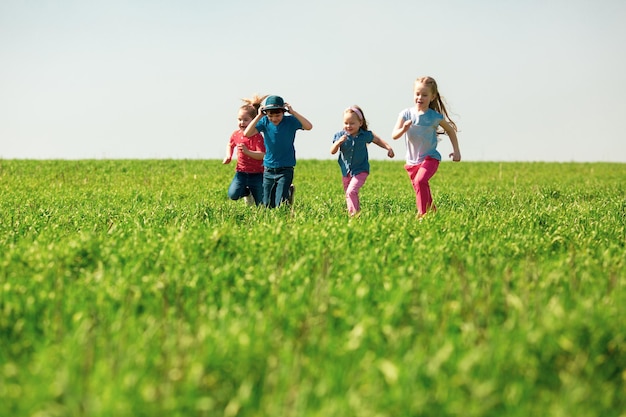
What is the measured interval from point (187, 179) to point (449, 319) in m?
18.3

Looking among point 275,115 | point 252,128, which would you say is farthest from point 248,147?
point 275,115

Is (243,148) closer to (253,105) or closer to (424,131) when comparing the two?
(253,105)

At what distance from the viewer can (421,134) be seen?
31.6 feet

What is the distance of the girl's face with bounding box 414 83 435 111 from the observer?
9.49 m

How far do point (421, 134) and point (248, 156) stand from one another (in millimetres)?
2862

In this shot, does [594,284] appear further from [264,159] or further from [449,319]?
[264,159]

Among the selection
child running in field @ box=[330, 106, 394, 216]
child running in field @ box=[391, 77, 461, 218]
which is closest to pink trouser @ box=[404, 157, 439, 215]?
child running in field @ box=[391, 77, 461, 218]

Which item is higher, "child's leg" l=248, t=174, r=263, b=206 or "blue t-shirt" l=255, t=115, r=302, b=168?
"blue t-shirt" l=255, t=115, r=302, b=168

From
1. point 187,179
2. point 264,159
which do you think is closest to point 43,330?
point 264,159

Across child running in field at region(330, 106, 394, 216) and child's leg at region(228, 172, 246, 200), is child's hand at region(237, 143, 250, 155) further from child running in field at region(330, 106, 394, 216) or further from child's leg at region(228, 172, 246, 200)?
child running in field at region(330, 106, 394, 216)

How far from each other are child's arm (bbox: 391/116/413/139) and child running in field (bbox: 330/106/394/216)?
369mm

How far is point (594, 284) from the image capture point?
15.7 feet

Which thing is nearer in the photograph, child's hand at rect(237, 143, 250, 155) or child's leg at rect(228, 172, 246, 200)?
child's hand at rect(237, 143, 250, 155)

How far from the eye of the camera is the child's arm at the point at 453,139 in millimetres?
9695
